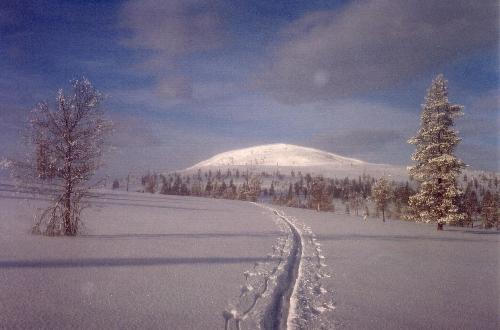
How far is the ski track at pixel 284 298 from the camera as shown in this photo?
22.2 feet

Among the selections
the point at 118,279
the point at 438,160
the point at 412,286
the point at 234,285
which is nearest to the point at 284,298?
the point at 234,285

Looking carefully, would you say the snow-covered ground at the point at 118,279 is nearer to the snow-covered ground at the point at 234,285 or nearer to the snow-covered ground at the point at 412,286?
the snow-covered ground at the point at 234,285

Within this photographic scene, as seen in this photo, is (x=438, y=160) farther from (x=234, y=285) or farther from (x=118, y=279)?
(x=118, y=279)

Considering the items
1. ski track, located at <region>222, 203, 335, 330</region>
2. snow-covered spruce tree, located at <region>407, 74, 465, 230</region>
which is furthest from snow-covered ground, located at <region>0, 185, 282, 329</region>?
snow-covered spruce tree, located at <region>407, 74, 465, 230</region>

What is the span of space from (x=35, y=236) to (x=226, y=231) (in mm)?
11069

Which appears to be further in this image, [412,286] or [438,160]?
[438,160]

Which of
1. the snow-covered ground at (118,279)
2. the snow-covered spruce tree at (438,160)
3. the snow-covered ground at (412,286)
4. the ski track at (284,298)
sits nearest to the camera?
the snow-covered ground at (118,279)

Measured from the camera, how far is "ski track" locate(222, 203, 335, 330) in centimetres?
677

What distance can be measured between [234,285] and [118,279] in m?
3.41

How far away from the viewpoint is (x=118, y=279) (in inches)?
359

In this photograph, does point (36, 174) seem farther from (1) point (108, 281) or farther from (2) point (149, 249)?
(1) point (108, 281)

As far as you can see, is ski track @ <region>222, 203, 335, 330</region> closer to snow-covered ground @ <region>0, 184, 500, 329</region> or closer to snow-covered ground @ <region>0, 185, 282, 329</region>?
snow-covered ground @ <region>0, 184, 500, 329</region>

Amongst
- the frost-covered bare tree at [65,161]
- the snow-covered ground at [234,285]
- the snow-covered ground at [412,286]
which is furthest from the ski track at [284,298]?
the frost-covered bare tree at [65,161]

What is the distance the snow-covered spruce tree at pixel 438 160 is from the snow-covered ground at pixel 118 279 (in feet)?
57.9
